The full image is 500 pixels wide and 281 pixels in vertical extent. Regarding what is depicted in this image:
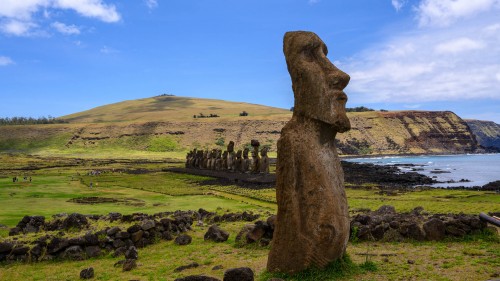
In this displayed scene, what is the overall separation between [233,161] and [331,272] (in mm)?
36475

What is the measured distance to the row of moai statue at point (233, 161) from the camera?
4128cm

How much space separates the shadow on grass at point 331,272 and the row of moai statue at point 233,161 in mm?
30333

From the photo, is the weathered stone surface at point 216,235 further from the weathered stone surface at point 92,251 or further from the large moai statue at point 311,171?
the large moai statue at point 311,171

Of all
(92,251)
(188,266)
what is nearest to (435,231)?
(188,266)

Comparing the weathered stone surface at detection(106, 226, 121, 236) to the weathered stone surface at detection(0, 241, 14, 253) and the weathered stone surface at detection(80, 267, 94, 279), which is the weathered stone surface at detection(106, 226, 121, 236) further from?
the weathered stone surface at detection(80, 267, 94, 279)

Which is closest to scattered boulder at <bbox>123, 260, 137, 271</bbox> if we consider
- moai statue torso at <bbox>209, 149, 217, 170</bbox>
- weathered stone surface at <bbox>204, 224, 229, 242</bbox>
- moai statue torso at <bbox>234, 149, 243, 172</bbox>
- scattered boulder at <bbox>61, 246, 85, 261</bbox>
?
scattered boulder at <bbox>61, 246, 85, 261</bbox>

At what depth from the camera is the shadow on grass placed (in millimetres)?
9094

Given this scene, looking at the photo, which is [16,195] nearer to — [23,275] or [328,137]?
[23,275]

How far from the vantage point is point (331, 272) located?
30.2 feet

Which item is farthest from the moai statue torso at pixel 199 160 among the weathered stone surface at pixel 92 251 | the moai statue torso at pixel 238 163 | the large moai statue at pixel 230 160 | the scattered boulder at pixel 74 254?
the scattered boulder at pixel 74 254

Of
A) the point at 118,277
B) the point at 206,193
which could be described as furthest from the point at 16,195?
the point at 118,277

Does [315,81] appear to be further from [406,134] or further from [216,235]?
[406,134]

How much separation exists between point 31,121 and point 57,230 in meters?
164

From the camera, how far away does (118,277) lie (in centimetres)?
1056
